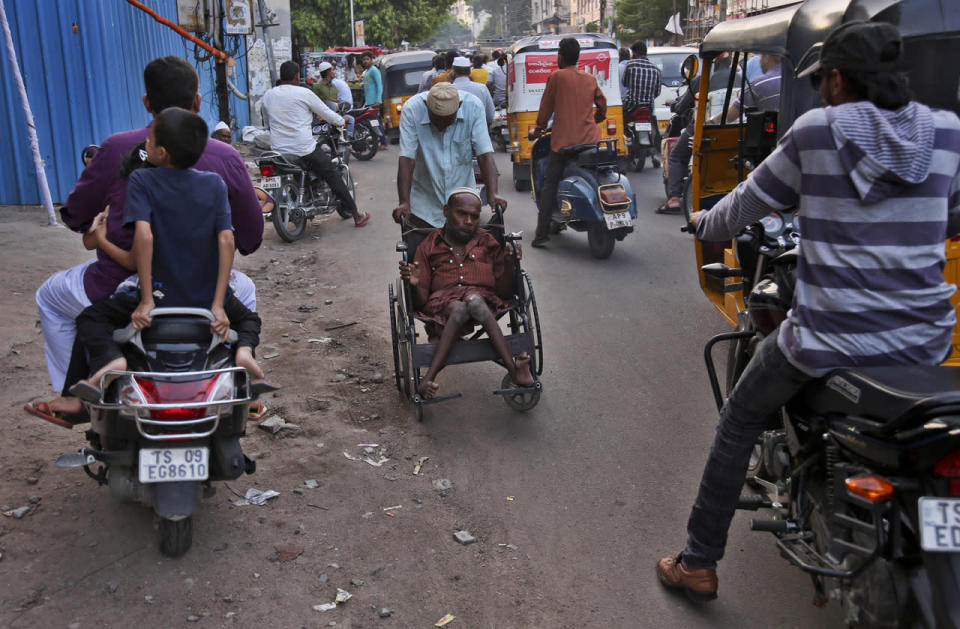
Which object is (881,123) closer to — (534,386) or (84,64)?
(534,386)

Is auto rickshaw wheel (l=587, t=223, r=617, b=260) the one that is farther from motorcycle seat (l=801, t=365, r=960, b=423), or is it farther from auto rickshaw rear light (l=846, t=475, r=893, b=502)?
auto rickshaw rear light (l=846, t=475, r=893, b=502)

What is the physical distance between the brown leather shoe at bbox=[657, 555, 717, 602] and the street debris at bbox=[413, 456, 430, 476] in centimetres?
155

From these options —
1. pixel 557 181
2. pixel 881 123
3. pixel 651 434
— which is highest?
pixel 881 123

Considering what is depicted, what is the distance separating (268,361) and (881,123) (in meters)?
4.65

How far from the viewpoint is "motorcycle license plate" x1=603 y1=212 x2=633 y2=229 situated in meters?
8.84

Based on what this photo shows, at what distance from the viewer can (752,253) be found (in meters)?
4.08

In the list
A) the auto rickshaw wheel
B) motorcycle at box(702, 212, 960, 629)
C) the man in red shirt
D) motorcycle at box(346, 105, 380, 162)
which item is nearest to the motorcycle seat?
motorcycle at box(702, 212, 960, 629)

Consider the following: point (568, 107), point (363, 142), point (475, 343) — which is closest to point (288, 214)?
point (568, 107)

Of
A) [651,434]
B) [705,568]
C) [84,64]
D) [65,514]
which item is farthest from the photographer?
[84,64]

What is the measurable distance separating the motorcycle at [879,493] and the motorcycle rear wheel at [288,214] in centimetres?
828

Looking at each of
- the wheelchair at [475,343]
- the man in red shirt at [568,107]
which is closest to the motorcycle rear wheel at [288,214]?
the man in red shirt at [568,107]

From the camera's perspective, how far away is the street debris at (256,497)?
4176 millimetres

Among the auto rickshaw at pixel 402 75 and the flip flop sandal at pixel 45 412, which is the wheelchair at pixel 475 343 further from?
the auto rickshaw at pixel 402 75

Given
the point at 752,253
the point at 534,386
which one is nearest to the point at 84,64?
the point at 534,386
